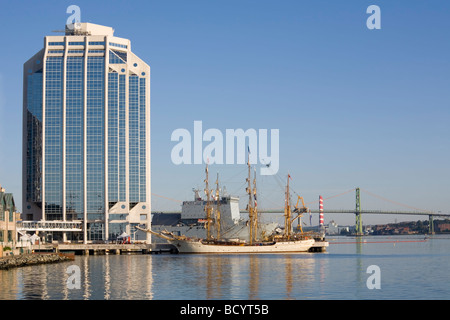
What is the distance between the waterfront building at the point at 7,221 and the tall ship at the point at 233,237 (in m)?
56.4

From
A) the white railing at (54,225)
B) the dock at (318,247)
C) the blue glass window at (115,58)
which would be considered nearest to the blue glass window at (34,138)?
the white railing at (54,225)

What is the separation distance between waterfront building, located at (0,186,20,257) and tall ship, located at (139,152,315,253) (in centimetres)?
5642

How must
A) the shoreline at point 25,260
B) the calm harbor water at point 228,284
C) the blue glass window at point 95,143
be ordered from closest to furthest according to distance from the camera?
the calm harbor water at point 228,284 < the shoreline at point 25,260 < the blue glass window at point 95,143

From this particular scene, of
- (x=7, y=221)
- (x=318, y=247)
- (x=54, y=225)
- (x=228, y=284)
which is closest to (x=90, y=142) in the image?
(x=54, y=225)

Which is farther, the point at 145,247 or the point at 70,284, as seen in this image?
the point at 145,247

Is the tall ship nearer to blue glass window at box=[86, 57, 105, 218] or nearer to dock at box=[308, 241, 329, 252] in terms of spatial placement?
dock at box=[308, 241, 329, 252]

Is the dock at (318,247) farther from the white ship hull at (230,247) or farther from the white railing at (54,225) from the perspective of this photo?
the white railing at (54,225)

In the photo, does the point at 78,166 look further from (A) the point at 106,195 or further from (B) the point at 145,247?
(B) the point at 145,247

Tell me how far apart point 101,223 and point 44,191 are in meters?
19.5

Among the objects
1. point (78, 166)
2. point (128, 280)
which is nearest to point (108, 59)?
point (78, 166)

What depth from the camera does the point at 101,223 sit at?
626 ft

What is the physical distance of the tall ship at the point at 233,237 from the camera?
169750 mm
